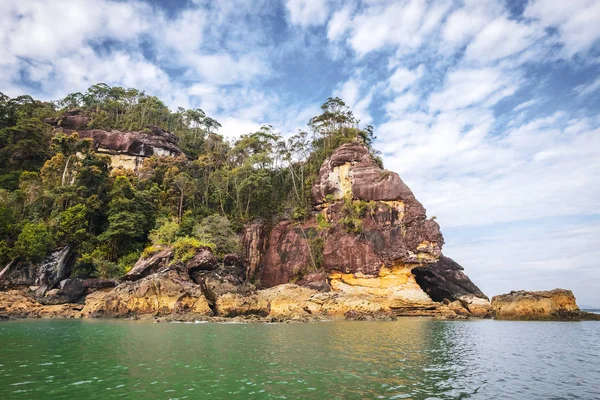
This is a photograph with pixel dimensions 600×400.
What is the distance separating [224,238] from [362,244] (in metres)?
16.7

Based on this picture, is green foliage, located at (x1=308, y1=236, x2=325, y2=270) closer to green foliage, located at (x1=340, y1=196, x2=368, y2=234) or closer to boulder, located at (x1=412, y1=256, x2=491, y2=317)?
green foliage, located at (x1=340, y1=196, x2=368, y2=234)

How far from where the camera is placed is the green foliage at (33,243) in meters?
36.1

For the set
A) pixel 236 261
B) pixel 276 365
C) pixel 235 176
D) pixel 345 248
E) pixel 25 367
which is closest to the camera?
pixel 25 367

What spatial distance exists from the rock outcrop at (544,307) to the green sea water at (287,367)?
770 inches

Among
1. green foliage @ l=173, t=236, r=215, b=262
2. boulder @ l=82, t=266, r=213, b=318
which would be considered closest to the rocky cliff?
boulder @ l=82, t=266, r=213, b=318

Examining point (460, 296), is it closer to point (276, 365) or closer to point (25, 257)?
point (276, 365)

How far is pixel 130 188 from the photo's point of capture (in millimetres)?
44625

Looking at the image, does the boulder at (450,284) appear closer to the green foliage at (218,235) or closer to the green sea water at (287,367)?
the green foliage at (218,235)

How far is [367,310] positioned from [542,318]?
18.2 meters

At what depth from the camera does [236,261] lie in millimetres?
40500

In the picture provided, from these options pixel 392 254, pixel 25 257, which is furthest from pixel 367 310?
pixel 25 257

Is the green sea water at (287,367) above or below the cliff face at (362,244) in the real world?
below

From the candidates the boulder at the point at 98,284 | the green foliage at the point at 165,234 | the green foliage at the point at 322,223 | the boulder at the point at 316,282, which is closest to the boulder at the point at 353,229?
the green foliage at the point at 322,223

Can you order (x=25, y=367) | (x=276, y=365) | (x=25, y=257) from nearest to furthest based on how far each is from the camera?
(x=25, y=367) → (x=276, y=365) → (x=25, y=257)
